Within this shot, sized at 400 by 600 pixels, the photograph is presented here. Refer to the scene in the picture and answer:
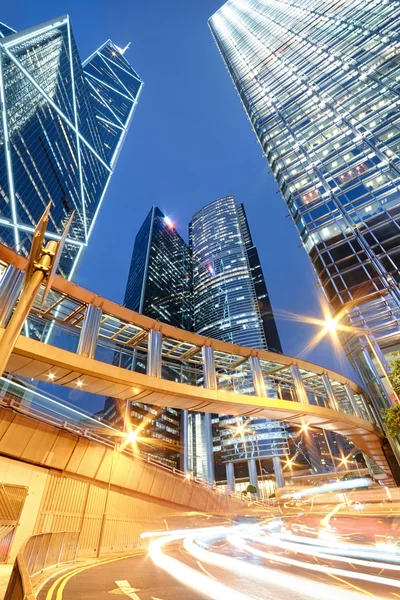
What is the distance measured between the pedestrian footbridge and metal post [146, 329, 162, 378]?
0.18 feet

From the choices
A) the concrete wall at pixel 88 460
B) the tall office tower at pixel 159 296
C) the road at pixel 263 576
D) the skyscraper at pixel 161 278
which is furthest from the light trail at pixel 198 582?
the skyscraper at pixel 161 278

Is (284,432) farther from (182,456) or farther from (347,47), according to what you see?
(347,47)

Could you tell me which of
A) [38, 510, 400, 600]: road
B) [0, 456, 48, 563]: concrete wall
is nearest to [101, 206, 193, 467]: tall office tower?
[0, 456, 48, 563]: concrete wall

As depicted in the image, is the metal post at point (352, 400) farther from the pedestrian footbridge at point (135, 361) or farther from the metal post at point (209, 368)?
the metal post at point (209, 368)

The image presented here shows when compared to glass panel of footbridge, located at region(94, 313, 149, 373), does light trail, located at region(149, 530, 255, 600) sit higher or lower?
lower

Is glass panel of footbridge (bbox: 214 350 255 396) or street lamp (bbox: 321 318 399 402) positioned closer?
glass panel of footbridge (bbox: 214 350 255 396)

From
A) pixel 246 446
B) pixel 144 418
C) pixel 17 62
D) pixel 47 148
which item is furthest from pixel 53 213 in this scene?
pixel 246 446

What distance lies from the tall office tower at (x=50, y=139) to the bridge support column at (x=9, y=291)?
3307 centimetres

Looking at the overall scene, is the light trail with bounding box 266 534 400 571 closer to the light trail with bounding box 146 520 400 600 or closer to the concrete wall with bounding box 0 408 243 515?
the light trail with bounding box 146 520 400 600

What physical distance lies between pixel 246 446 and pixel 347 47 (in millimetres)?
101864

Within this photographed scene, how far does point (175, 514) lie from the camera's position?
67.7 feet

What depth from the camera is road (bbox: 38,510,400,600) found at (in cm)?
575

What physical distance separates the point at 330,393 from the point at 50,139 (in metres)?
104

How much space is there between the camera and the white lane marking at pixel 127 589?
5.89 metres
